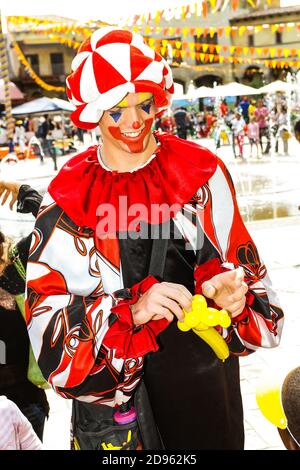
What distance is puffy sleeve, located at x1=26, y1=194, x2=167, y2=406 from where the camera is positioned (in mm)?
1354

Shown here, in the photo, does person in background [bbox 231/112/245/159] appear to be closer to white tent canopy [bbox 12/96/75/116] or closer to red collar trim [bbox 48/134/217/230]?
white tent canopy [bbox 12/96/75/116]

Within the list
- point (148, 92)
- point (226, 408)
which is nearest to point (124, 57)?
point (148, 92)

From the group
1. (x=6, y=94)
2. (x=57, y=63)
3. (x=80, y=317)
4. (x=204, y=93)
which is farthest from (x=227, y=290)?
(x=57, y=63)

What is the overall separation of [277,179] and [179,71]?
34.2m

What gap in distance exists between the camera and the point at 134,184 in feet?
5.15

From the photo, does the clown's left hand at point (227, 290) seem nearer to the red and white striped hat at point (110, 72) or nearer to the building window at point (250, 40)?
the red and white striped hat at point (110, 72)

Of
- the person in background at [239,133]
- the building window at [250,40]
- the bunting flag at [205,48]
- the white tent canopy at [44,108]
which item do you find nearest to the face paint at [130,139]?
the bunting flag at [205,48]

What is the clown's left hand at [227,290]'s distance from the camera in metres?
1.37

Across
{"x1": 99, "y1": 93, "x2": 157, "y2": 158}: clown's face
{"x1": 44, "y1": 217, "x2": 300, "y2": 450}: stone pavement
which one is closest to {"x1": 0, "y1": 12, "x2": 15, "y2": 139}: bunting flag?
{"x1": 44, "y1": 217, "x2": 300, "y2": 450}: stone pavement

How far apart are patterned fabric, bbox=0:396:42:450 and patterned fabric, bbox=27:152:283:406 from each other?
0.29m

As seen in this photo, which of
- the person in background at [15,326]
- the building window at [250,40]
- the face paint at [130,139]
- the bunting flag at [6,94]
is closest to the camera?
the face paint at [130,139]

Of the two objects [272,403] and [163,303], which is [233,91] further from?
[163,303]

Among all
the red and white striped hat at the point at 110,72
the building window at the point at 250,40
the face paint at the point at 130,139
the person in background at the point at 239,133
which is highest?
the red and white striped hat at the point at 110,72

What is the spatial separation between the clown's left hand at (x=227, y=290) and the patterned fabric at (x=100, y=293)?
75 mm
